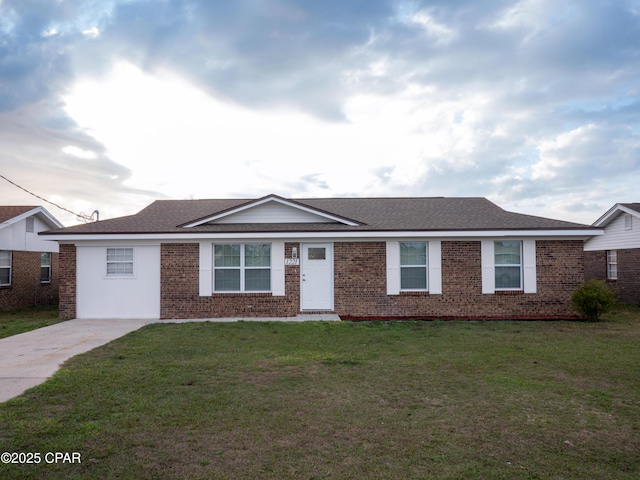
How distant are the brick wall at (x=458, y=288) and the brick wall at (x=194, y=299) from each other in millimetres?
1825

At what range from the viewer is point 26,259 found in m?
18.4

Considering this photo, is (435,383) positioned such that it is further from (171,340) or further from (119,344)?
(119,344)

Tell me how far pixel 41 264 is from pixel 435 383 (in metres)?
19.5

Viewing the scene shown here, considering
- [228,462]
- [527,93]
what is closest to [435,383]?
[228,462]

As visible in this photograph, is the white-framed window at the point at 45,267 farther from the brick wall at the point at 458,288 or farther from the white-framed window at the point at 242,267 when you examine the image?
the brick wall at the point at 458,288

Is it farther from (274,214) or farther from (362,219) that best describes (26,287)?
(362,219)

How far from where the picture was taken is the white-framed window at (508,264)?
13.7 meters

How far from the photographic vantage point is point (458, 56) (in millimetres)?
13758

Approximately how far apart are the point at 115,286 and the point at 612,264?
69.8ft

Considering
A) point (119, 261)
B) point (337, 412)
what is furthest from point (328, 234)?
point (337, 412)

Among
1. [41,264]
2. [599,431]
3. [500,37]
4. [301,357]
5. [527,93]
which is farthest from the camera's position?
[41,264]

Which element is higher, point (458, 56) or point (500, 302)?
point (458, 56)

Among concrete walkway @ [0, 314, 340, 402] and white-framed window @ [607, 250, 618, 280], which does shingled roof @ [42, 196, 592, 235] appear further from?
white-framed window @ [607, 250, 618, 280]

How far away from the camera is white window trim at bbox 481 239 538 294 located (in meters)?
13.6
